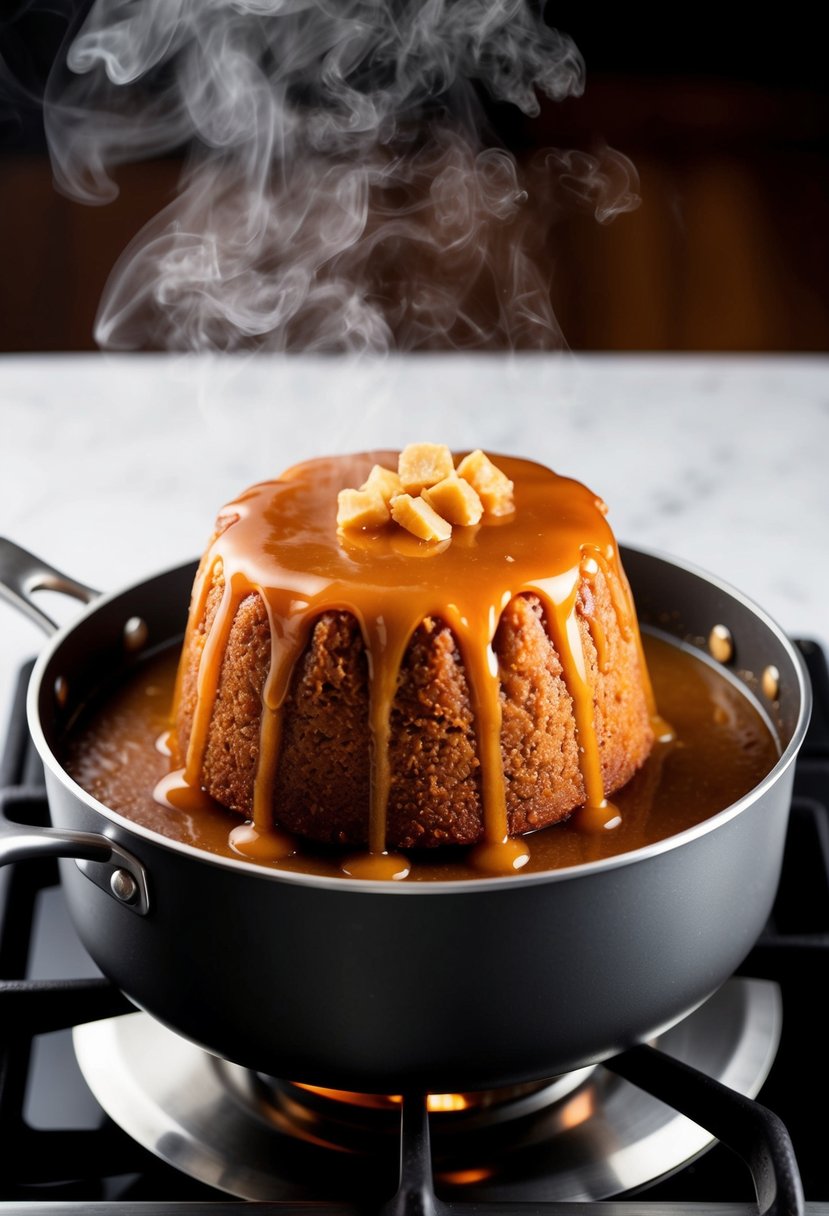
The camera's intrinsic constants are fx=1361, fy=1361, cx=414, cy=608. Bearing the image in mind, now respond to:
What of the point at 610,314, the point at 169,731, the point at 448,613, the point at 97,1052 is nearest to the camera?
the point at 448,613

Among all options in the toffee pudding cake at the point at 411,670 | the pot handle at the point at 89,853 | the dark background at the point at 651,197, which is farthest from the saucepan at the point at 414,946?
the dark background at the point at 651,197

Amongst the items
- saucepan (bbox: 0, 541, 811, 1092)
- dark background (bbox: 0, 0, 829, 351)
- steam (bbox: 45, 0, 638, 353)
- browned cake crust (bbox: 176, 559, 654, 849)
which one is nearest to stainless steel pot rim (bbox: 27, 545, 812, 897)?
saucepan (bbox: 0, 541, 811, 1092)

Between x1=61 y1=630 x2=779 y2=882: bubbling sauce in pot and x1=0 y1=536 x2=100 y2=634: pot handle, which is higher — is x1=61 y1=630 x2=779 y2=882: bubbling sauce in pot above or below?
below

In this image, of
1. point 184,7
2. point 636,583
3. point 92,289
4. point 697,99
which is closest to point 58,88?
point 92,289

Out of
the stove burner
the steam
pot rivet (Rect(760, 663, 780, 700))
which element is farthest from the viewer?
the steam

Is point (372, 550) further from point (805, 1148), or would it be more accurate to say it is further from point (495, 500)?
point (805, 1148)

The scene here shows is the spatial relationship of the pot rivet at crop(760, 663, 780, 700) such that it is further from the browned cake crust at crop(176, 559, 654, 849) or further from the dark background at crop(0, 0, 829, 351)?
the dark background at crop(0, 0, 829, 351)

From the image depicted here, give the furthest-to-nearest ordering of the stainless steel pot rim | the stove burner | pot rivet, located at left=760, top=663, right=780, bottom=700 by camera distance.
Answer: pot rivet, located at left=760, top=663, right=780, bottom=700 < the stove burner < the stainless steel pot rim
